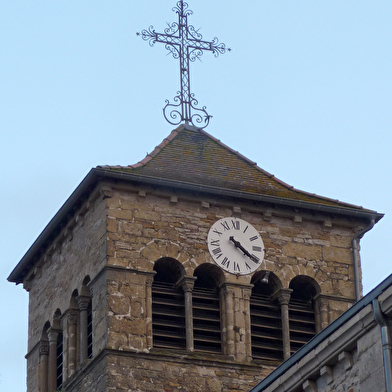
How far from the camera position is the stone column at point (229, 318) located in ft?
94.9

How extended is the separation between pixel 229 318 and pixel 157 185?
2.91 meters

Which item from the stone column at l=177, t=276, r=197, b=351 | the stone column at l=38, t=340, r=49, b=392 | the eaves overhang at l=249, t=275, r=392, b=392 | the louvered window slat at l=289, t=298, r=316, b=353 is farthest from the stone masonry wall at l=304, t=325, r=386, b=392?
the stone column at l=38, t=340, r=49, b=392

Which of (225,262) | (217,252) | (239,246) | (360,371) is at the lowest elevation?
(360,371)

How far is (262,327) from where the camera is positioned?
29703mm

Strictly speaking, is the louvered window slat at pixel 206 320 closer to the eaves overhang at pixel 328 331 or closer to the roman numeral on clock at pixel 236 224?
the roman numeral on clock at pixel 236 224

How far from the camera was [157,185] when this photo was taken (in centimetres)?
2973

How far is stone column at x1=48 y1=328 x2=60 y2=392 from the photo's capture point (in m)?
30.9

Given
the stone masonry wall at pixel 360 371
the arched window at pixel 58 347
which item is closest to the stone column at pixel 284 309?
the arched window at pixel 58 347

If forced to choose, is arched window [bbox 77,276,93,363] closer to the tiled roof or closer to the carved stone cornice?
the tiled roof

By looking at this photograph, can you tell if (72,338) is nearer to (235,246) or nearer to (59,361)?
(59,361)

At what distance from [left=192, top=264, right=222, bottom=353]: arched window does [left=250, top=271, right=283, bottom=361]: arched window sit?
72 centimetres

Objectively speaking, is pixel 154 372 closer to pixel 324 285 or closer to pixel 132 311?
pixel 132 311

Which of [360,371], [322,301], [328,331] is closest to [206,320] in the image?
[322,301]

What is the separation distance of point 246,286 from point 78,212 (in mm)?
3653
